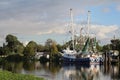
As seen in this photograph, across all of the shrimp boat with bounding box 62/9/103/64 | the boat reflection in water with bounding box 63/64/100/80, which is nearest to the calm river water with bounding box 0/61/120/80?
the boat reflection in water with bounding box 63/64/100/80

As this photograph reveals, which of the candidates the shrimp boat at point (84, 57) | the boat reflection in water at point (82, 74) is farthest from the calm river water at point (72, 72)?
the shrimp boat at point (84, 57)

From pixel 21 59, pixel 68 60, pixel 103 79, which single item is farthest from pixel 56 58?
pixel 103 79

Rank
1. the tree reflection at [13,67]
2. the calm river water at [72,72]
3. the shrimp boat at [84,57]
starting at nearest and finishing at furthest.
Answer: the calm river water at [72,72]
the tree reflection at [13,67]
the shrimp boat at [84,57]

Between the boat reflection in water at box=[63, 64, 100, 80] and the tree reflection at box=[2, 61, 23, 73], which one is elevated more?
the tree reflection at box=[2, 61, 23, 73]

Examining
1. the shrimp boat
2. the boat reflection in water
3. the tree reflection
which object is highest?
the shrimp boat

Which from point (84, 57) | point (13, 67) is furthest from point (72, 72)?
point (84, 57)

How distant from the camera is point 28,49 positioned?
556 feet

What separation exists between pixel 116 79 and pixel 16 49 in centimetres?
13059

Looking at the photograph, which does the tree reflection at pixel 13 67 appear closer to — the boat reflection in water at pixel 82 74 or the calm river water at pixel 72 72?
the calm river water at pixel 72 72

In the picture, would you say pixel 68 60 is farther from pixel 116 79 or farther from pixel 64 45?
pixel 116 79

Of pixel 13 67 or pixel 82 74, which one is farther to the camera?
pixel 13 67

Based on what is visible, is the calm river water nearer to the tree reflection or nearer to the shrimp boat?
the tree reflection

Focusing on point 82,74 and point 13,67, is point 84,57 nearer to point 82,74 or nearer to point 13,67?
point 13,67

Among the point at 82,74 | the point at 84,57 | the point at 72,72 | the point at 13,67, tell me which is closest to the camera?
the point at 82,74
